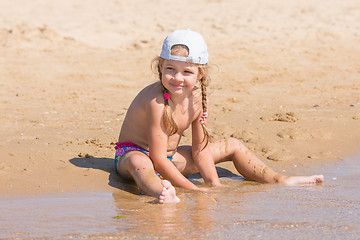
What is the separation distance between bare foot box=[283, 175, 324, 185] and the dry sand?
494 mm

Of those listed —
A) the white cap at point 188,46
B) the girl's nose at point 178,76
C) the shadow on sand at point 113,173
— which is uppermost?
the white cap at point 188,46

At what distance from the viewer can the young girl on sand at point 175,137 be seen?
3449 mm

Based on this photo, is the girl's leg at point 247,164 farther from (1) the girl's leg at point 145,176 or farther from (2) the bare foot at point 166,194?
(2) the bare foot at point 166,194

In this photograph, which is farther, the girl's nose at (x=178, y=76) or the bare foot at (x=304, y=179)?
the bare foot at (x=304, y=179)

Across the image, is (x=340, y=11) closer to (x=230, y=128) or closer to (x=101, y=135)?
(x=230, y=128)

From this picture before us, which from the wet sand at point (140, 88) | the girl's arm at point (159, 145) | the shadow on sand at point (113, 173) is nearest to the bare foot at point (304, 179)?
the wet sand at point (140, 88)

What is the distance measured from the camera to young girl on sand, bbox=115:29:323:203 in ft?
11.3

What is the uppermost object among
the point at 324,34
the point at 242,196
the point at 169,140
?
the point at 324,34

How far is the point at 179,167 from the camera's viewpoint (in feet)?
13.0

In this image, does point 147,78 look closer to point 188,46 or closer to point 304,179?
point 304,179

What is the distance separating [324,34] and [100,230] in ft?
26.1

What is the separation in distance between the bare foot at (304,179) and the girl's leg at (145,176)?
94cm

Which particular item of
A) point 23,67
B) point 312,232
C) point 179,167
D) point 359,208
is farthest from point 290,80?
point 312,232

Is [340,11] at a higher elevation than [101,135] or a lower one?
higher
